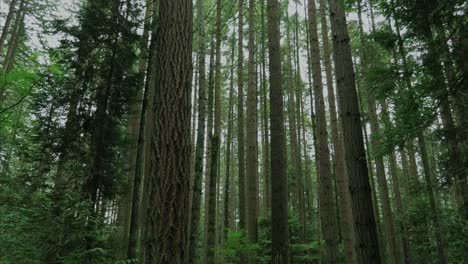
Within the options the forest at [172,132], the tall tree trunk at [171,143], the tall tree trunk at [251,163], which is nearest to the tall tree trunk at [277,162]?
the forest at [172,132]

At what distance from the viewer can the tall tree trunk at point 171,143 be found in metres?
3.19

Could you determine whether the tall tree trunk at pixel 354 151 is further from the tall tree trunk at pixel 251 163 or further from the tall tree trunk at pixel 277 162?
the tall tree trunk at pixel 251 163

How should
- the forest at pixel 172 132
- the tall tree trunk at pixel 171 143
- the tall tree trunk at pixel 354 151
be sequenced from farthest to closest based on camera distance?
the tall tree trunk at pixel 354 151 → the forest at pixel 172 132 → the tall tree trunk at pixel 171 143

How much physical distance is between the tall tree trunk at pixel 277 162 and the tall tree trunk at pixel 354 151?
1.46m

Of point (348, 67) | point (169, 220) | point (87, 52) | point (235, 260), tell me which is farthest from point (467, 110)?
point (235, 260)

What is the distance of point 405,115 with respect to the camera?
519 cm

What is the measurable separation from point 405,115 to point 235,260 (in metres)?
8.52

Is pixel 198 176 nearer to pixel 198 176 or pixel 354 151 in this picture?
pixel 198 176

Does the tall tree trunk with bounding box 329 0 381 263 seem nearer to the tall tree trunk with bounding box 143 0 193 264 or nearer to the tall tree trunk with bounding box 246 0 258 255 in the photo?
the tall tree trunk with bounding box 143 0 193 264

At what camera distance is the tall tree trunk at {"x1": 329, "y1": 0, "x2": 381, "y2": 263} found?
425 centimetres

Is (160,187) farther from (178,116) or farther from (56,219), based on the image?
(56,219)

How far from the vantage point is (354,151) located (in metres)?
4.62

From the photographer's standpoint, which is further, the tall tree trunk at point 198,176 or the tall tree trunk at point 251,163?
the tall tree trunk at point 251,163

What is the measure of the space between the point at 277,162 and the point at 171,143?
3.00m
